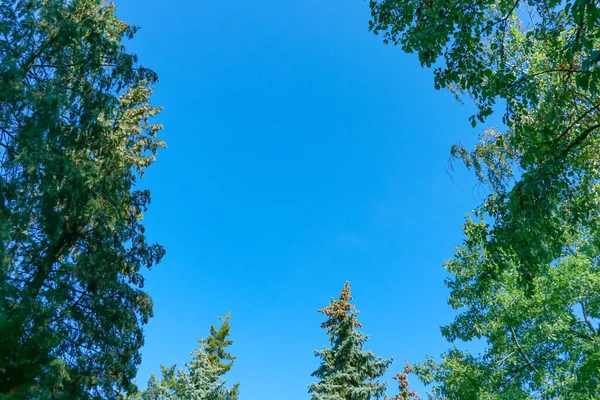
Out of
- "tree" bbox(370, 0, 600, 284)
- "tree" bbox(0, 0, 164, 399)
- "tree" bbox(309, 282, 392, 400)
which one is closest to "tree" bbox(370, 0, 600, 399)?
"tree" bbox(370, 0, 600, 284)

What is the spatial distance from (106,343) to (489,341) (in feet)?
41.0

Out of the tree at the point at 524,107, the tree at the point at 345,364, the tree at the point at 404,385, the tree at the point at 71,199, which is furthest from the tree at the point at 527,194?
the tree at the point at 404,385

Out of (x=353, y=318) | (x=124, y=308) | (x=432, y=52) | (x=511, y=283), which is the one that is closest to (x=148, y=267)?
(x=124, y=308)

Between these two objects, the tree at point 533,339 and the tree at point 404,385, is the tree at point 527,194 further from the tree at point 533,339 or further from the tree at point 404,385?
the tree at point 404,385

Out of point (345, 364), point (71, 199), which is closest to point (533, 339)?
point (345, 364)

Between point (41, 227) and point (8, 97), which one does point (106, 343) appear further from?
point (8, 97)

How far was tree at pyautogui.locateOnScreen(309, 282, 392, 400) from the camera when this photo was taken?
17438 mm

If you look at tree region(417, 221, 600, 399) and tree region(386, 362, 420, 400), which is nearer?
tree region(417, 221, 600, 399)

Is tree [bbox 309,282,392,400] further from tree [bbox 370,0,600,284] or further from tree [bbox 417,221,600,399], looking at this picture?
tree [bbox 370,0,600,284]

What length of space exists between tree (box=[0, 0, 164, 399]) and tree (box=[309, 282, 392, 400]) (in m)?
8.92

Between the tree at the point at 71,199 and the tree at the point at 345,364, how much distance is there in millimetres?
8916

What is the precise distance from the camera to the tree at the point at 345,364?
1744 cm

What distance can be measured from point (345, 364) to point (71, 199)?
535 inches

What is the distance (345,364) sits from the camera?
726 inches
